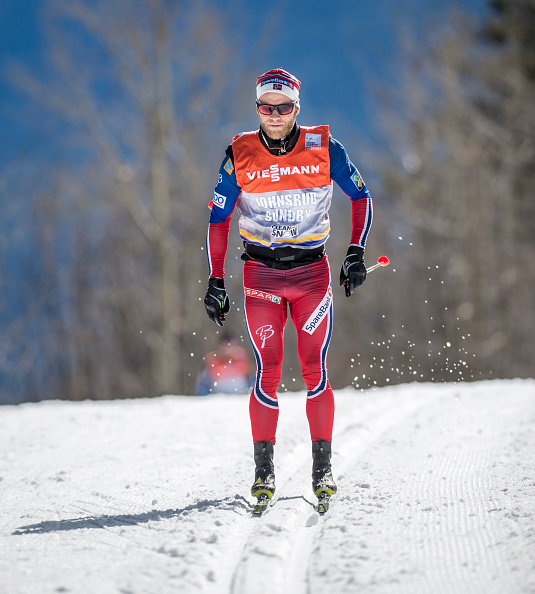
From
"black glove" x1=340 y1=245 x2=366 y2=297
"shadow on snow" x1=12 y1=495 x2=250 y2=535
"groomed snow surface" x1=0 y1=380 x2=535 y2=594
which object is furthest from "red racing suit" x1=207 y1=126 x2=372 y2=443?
"groomed snow surface" x1=0 y1=380 x2=535 y2=594

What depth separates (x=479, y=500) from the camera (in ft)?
10.2

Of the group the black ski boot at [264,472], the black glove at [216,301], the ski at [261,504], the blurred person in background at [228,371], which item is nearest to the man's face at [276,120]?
the black glove at [216,301]

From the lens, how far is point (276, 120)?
343cm

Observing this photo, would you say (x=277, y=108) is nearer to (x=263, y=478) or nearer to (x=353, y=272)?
(x=353, y=272)

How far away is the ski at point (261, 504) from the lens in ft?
10.1

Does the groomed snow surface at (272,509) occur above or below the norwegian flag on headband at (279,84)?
below

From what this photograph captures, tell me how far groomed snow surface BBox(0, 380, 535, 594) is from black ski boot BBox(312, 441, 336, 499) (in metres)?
0.09

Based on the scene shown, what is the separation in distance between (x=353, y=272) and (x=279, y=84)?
1.21 meters

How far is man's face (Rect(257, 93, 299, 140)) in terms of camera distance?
3.44 m

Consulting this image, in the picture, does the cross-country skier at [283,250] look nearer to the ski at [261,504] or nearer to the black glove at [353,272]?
the black glove at [353,272]

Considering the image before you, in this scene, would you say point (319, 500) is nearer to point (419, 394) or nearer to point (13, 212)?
point (419, 394)

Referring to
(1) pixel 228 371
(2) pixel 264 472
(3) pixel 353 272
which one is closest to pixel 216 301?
(3) pixel 353 272

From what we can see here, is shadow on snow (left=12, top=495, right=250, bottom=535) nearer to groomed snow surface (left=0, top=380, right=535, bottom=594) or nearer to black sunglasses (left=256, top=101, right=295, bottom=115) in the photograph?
groomed snow surface (left=0, top=380, right=535, bottom=594)

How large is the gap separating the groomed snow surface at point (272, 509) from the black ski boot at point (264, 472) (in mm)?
92
